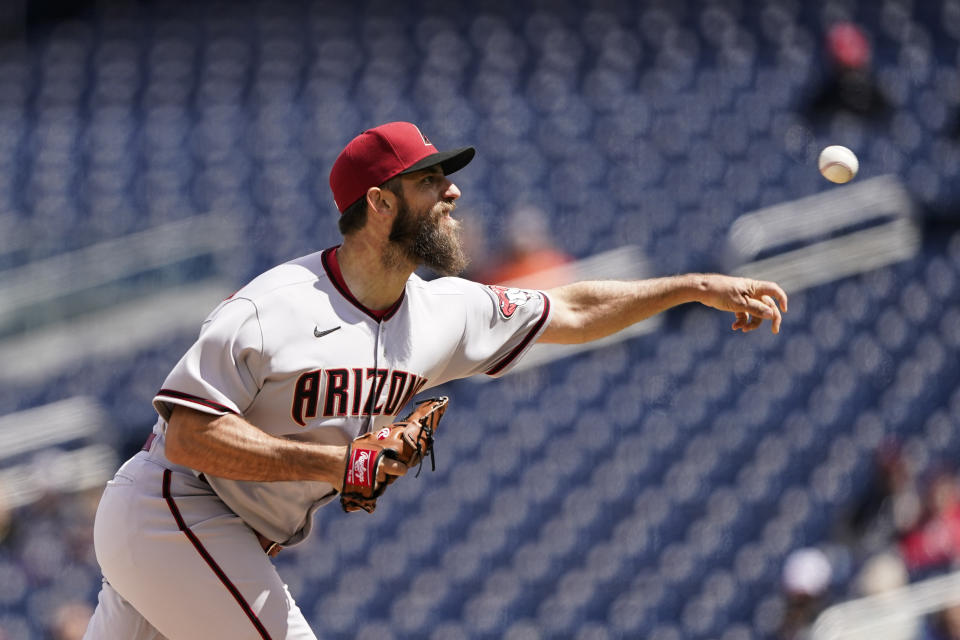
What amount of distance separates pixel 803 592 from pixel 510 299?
110 inches

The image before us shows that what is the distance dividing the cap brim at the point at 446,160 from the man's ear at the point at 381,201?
0.16 ft

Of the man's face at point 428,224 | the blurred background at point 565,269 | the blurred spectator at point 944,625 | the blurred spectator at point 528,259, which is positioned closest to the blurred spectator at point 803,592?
the blurred background at point 565,269

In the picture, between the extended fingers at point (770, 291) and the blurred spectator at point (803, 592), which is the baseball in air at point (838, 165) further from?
the blurred spectator at point (803, 592)

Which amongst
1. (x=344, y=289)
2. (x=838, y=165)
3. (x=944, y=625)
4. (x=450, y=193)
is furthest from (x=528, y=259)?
(x=344, y=289)

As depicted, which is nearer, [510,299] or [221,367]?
[221,367]

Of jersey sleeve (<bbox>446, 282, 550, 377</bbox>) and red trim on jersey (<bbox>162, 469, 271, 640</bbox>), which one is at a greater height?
jersey sleeve (<bbox>446, 282, 550, 377</bbox>)

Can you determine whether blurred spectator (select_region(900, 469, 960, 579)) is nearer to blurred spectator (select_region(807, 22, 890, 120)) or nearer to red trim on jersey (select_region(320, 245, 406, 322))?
blurred spectator (select_region(807, 22, 890, 120))

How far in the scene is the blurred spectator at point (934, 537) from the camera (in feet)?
15.4

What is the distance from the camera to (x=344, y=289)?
205 cm

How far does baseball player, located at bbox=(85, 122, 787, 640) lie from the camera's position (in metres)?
1.85

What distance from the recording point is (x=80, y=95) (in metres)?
5.73

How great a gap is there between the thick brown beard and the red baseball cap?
0.18 ft

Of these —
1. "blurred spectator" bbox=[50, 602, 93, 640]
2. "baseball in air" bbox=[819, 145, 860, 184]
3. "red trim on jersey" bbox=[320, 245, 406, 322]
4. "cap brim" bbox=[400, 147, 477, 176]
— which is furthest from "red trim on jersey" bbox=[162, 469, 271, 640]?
"blurred spectator" bbox=[50, 602, 93, 640]

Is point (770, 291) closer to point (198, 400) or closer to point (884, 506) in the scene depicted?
point (198, 400)
